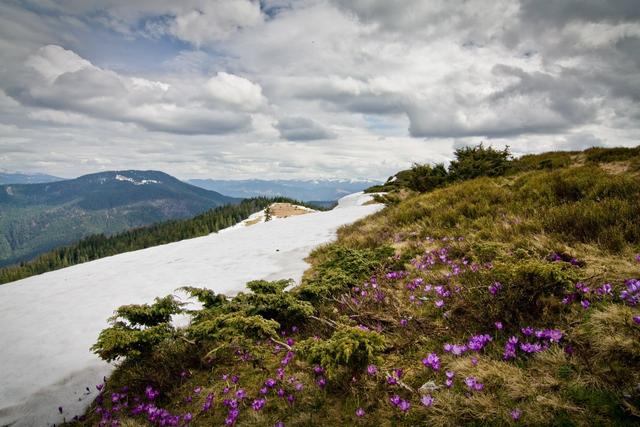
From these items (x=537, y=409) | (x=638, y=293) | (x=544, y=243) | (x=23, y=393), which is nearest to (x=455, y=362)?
(x=537, y=409)

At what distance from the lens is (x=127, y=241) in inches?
5743

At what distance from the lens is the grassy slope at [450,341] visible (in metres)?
2.27

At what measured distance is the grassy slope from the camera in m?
2.27

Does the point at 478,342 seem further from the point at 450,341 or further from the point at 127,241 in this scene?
the point at 127,241

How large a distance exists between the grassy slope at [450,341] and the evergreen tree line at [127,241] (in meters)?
124

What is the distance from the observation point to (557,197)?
764cm

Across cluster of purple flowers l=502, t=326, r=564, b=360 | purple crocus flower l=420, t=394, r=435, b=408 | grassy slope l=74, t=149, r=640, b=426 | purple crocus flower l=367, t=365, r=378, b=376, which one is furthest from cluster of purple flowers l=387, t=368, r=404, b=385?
cluster of purple flowers l=502, t=326, r=564, b=360

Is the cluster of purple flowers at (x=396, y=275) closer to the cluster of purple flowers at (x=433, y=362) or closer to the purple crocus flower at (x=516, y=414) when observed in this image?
the cluster of purple flowers at (x=433, y=362)

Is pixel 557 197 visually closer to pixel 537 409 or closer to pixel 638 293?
pixel 638 293

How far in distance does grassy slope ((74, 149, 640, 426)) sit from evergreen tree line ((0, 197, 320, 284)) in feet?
408

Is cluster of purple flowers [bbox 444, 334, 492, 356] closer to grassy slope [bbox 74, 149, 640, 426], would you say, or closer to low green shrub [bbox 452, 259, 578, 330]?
grassy slope [bbox 74, 149, 640, 426]

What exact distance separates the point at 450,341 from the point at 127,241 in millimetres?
168421

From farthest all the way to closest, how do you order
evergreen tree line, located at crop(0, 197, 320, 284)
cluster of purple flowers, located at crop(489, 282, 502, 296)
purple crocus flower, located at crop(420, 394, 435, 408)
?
evergreen tree line, located at crop(0, 197, 320, 284), cluster of purple flowers, located at crop(489, 282, 502, 296), purple crocus flower, located at crop(420, 394, 435, 408)

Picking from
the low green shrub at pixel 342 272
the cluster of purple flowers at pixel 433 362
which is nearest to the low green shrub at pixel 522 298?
the cluster of purple flowers at pixel 433 362
